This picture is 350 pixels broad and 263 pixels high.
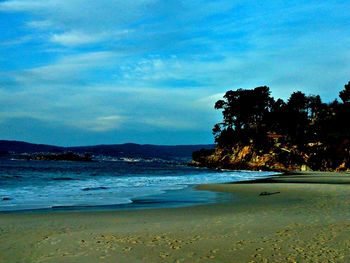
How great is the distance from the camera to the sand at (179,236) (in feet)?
30.2

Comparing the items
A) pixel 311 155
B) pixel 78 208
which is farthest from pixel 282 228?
pixel 311 155

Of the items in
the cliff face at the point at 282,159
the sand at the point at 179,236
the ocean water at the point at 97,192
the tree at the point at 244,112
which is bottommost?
the ocean water at the point at 97,192

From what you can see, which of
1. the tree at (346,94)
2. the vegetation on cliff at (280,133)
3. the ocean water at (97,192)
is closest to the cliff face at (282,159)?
the vegetation on cliff at (280,133)

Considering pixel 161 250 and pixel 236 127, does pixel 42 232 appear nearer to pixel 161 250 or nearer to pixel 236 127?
pixel 161 250

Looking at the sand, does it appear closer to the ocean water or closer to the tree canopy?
the ocean water

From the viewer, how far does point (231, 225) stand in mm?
13180

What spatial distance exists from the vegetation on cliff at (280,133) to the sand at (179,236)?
6916 centimetres

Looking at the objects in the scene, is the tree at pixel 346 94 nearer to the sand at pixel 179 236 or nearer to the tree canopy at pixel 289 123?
the tree canopy at pixel 289 123

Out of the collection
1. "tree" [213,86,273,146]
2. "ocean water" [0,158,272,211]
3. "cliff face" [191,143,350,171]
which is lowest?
"ocean water" [0,158,272,211]

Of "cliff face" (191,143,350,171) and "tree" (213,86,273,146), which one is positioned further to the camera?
"tree" (213,86,273,146)

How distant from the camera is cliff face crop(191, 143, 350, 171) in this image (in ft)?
263

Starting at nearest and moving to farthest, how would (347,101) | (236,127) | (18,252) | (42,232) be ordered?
(18,252) < (42,232) < (347,101) < (236,127)

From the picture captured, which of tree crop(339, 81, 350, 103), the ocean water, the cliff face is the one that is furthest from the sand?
tree crop(339, 81, 350, 103)

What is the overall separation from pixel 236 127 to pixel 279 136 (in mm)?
15309
